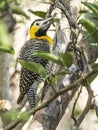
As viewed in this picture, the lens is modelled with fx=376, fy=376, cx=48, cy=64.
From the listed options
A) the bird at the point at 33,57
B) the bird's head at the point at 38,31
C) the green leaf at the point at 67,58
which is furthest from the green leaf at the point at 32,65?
the bird's head at the point at 38,31

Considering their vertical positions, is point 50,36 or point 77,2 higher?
point 77,2

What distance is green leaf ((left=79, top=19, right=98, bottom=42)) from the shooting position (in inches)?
46.7

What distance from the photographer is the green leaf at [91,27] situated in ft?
3.89

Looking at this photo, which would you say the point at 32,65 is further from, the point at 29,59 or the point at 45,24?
the point at 45,24

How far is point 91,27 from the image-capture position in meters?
1.21

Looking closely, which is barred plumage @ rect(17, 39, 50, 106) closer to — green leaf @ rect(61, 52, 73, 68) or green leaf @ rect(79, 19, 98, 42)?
green leaf @ rect(79, 19, 98, 42)

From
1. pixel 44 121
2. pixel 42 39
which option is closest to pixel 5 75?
pixel 44 121

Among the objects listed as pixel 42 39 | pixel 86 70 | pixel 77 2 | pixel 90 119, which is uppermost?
pixel 77 2

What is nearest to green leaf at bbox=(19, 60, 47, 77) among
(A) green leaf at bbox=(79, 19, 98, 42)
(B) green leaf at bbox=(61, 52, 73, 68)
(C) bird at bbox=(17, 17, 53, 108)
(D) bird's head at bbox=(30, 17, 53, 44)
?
(B) green leaf at bbox=(61, 52, 73, 68)

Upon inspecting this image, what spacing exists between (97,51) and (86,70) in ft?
3.16

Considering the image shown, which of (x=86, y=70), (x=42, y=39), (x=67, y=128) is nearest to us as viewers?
(x=86, y=70)

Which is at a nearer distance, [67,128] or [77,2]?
[77,2]

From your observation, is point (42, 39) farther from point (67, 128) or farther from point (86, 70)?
point (86, 70)

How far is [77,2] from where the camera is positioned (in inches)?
97.0
